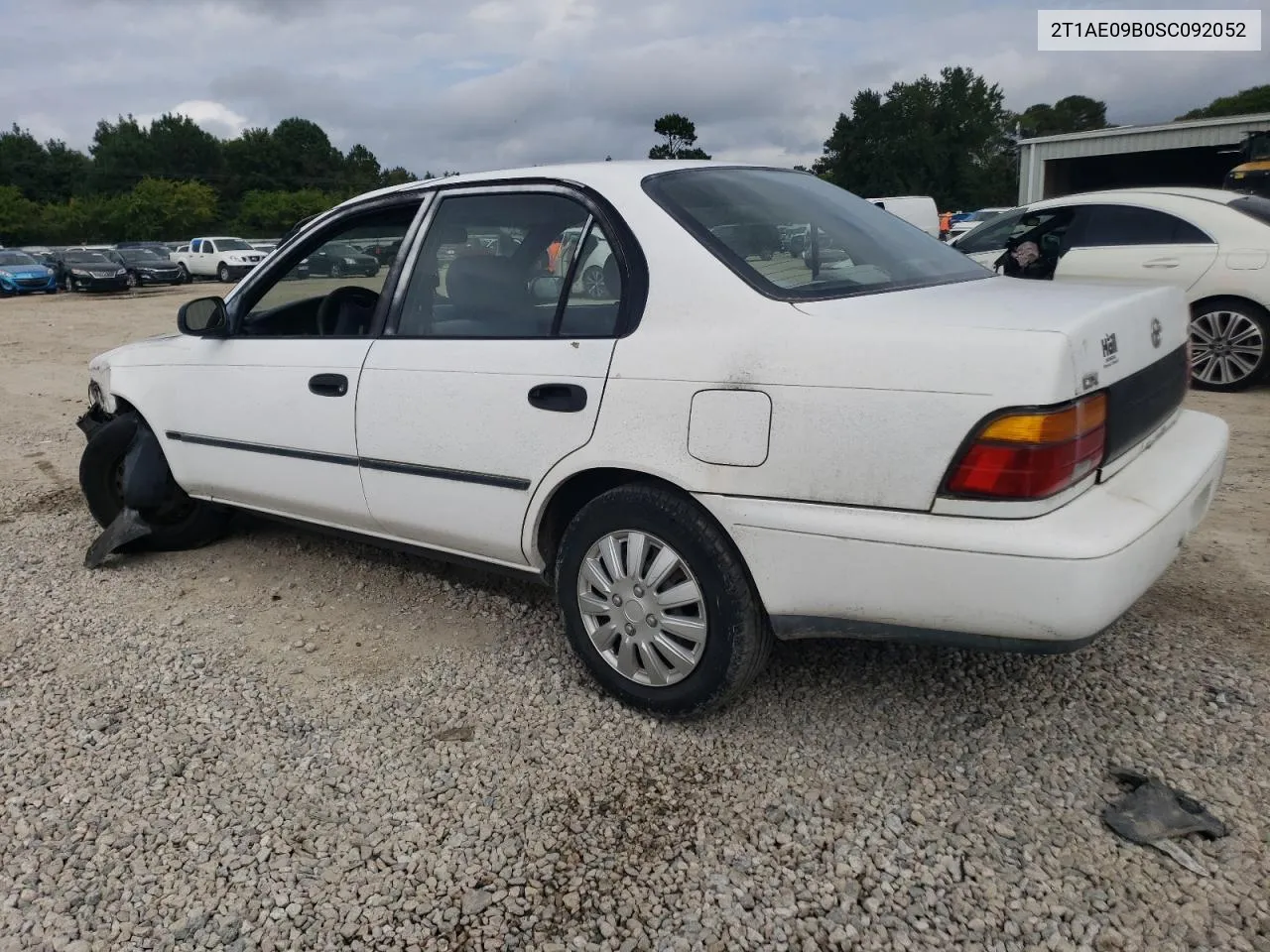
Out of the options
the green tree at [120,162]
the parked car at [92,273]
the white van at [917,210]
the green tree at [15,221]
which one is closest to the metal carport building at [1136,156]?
the white van at [917,210]

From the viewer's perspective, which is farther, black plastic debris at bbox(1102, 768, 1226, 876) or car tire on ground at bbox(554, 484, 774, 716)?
car tire on ground at bbox(554, 484, 774, 716)

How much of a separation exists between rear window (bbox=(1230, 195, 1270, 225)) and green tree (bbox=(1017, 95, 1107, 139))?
10055 cm

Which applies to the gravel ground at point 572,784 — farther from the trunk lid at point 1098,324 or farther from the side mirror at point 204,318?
the side mirror at point 204,318

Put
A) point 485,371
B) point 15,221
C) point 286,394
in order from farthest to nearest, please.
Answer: point 15,221
point 286,394
point 485,371

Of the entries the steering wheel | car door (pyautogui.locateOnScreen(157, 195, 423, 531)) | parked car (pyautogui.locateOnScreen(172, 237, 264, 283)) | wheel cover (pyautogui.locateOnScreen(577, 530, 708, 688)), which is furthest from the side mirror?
parked car (pyautogui.locateOnScreen(172, 237, 264, 283))

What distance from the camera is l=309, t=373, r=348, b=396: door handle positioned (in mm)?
3445

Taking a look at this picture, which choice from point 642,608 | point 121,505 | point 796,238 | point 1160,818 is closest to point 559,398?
point 642,608

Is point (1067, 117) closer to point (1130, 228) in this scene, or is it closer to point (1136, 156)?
point (1136, 156)

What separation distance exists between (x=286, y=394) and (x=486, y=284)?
98 centimetres

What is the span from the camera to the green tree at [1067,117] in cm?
9750

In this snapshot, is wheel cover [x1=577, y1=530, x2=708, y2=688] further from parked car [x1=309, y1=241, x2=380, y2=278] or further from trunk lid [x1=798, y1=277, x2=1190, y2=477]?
parked car [x1=309, y1=241, x2=380, y2=278]

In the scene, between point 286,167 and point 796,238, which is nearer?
point 796,238

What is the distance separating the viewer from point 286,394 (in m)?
3.64

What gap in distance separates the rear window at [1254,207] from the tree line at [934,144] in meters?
72.1
